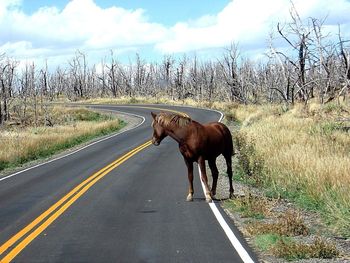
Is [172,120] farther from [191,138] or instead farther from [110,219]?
[110,219]

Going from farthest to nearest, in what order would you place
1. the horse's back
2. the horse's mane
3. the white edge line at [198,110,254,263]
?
the horse's back < the horse's mane < the white edge line at [198,110,254,263]

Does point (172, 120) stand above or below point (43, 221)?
above

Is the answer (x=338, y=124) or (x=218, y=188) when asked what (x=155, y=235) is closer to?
(x=218, y=188)

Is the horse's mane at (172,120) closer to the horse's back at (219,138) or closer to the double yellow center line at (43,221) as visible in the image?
the horse's back at (219,138)

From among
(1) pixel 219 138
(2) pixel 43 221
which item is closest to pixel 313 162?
(1) pixel 219 138

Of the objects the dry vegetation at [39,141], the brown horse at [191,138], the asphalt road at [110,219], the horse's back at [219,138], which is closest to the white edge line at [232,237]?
the asphalt road at [110,219]

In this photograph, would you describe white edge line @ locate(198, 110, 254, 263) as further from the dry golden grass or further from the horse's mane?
the horse's mane

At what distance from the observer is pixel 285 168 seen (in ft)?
40.4

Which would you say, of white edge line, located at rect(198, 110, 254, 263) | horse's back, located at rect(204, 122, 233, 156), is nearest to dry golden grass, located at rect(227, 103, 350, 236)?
horse's back, located at rect(204, 122, 233, 156)

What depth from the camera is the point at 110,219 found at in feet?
28.8

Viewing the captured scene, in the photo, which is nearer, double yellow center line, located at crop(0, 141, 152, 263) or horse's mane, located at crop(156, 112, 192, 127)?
double yellow center line, located at crop(0, 141, 152, 263)

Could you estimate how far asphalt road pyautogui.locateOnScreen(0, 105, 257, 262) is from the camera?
21.7 ft

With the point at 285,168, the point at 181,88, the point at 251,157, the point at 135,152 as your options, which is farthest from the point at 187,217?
the point at 181,88

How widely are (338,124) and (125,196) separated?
471 inches
